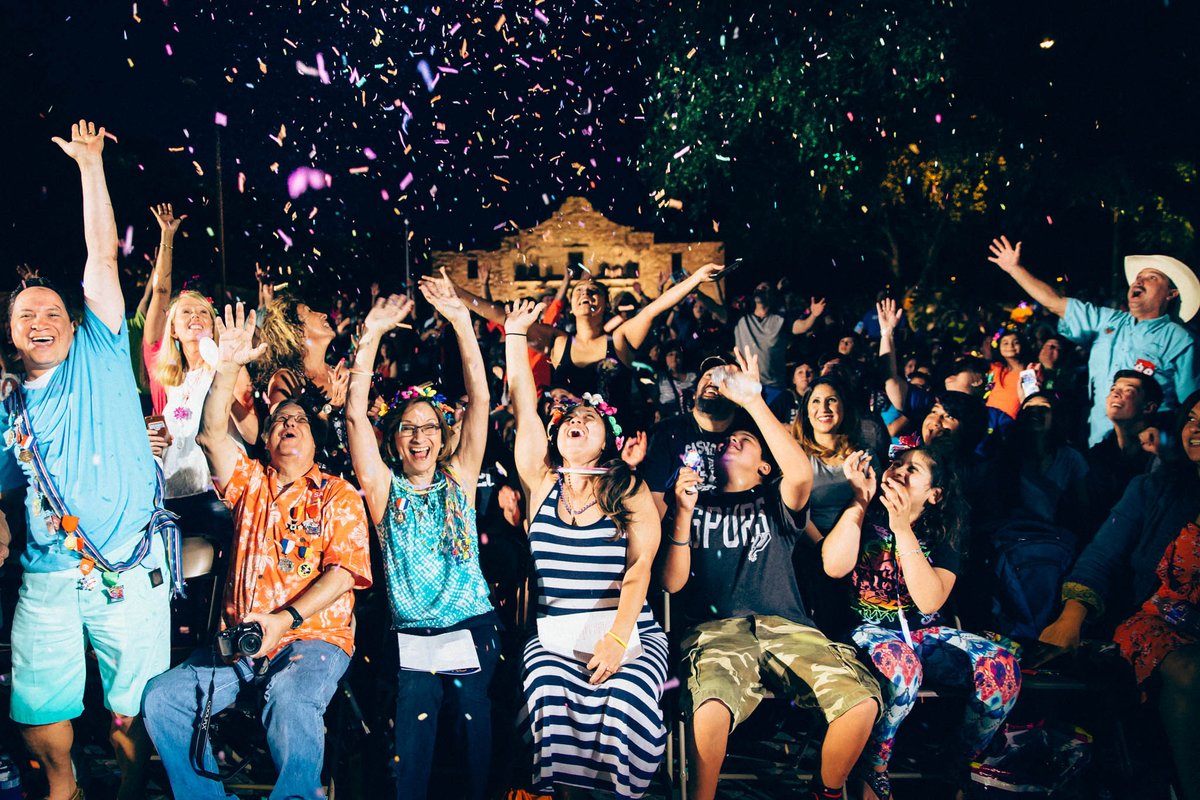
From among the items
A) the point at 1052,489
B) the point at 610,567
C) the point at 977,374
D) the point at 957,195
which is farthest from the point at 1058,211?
the point at 610,567

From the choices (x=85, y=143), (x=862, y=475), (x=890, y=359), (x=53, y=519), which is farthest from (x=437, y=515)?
(x=890, y=359)

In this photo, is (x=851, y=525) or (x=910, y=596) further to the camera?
(x=910, y=596)

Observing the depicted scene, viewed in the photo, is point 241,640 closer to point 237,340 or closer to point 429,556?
point 429,556

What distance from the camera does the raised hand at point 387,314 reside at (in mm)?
3566

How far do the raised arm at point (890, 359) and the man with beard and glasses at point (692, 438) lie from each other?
5.79ft

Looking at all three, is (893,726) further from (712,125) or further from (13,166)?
(13,166)

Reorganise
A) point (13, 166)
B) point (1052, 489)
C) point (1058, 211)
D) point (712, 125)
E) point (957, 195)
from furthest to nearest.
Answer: point (1058, 211) < point (957, 195) < point (13, 166) < point (712, 125) < point (1052, 489)

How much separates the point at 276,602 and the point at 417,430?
883mm

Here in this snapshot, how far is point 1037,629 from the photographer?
3764mm

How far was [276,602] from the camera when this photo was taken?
319 centimetres

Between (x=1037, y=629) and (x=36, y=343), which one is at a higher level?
(x=36, y=343)

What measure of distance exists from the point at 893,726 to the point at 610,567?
1.29 metres

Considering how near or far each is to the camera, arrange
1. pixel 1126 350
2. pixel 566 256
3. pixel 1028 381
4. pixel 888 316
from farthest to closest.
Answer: pixel 566 256 < pixel 1028 381 < pixel 888 316 < pixel 1126 350

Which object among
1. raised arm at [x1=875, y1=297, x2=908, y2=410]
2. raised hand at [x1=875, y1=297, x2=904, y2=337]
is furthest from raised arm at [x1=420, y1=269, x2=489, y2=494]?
raised hand at [x1=875, y1=297, x2=904, y2=337]
